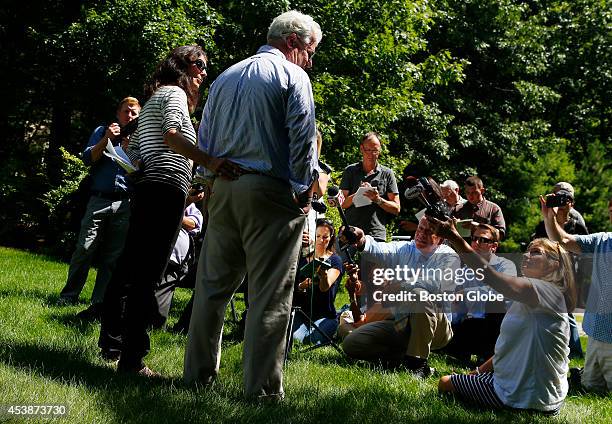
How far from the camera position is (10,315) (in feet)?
18.2

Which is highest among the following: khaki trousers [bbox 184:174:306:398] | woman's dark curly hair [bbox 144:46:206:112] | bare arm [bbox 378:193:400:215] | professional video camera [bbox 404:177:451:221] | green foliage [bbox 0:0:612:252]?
green foliage [bbox 0:0:612:252]

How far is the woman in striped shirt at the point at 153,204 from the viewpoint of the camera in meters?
4.03

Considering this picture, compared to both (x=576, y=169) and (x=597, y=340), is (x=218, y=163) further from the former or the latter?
(x=576, y=169)

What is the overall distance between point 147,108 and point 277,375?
5.70 feet

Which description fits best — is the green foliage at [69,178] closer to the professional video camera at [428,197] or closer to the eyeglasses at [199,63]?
the eyeglasses at [199,63]

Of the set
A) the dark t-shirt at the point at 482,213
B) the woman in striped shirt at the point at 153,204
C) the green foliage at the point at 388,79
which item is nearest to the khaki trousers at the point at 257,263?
the woman in striped shirt at the point at 153,204

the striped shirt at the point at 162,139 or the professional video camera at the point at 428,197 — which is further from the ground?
the striped shirt at the point at 162,139

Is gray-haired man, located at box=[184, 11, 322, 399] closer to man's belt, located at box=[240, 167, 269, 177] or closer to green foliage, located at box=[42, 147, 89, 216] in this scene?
man's belt, located at box=[240, 167, 269, 177]

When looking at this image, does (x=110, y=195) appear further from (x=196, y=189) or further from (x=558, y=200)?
(x=558, y=200)

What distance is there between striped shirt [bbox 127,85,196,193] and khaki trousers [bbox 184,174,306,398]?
462mm

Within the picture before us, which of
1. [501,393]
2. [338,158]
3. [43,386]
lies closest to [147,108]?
[43,386]

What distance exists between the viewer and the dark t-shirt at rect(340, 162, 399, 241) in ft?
25.7

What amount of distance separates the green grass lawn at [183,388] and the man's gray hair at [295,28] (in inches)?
76.9

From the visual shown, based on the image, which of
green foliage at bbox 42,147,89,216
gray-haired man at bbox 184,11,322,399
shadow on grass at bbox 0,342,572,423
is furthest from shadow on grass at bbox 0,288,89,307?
green foliage at bbox 42,147,89,216
